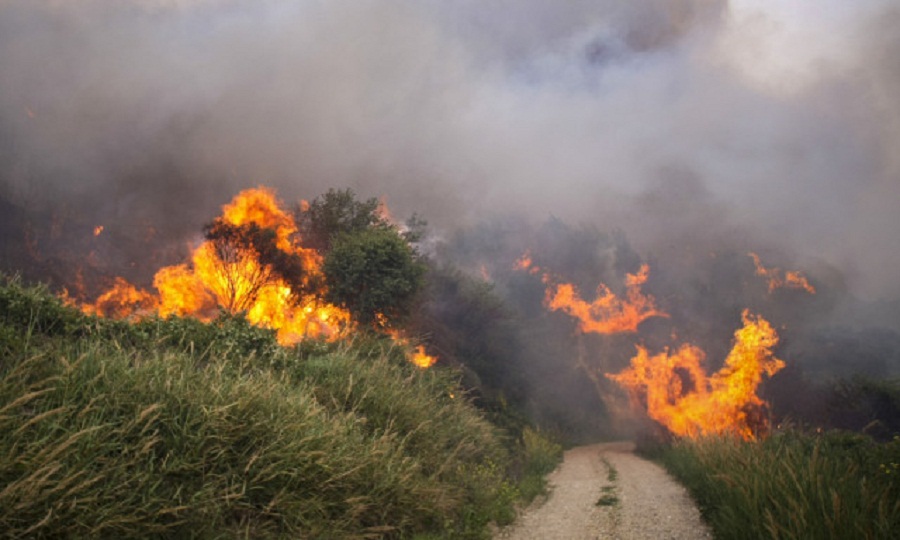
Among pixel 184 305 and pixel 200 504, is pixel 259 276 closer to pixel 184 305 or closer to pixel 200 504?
pixel 184 305

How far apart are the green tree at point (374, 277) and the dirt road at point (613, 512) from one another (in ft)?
42.0

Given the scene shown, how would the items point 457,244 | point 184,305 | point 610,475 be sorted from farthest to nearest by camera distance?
point 457,244 → point 184,305 → point 610,475

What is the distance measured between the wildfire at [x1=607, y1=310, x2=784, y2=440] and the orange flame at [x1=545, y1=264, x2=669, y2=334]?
12213 mm

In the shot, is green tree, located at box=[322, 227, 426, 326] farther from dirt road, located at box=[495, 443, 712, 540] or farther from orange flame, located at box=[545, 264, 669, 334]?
orange flame, located at box=[545, 264, 669, 334]

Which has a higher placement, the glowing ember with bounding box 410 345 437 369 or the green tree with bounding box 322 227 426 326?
the green tree with bounding box 322 227 426 326

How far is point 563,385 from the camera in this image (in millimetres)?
52500

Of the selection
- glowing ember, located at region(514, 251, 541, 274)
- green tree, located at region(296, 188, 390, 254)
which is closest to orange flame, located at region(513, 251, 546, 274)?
glowing ember, located at region(514, 251, 541, 274)

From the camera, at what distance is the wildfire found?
32344 millimetres

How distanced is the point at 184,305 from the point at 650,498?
93.9ft

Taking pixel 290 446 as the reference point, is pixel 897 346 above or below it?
above

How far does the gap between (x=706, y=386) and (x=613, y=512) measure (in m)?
31.4

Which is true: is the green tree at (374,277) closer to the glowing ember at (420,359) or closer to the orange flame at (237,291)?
the orange flame at (237,291)

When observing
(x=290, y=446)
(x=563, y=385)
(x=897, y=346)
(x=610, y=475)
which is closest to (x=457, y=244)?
(x=563, y=385)

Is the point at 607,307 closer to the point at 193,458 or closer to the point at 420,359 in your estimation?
the point at 420,359
